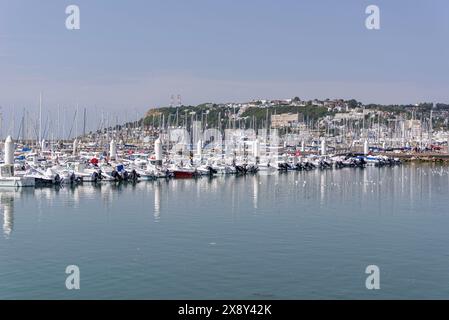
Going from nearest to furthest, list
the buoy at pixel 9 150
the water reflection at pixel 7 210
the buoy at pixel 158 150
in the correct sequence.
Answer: the water reflection at pixel 7 210 < the buoy at pixel 9 150 < the buoy at pixel 158 150

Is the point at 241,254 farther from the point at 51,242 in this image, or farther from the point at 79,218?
the point at 79,218

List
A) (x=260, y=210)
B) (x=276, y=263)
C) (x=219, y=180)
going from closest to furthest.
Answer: (x=276, y=263)
(x=260, y=210)
(x=219, y=180)

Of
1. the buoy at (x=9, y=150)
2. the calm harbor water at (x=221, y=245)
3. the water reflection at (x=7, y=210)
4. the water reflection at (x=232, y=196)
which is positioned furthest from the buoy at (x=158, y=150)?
the water reflection at (x=7, y=210)

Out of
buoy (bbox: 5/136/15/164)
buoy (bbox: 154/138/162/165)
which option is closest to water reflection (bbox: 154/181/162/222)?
buoy (bbox: 154/138/162/165)

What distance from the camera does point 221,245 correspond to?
26719 mm

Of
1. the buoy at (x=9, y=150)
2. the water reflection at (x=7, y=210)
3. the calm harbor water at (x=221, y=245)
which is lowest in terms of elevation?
the calm harbor water at (x=221, y=245)

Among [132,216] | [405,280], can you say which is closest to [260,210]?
[132,216]

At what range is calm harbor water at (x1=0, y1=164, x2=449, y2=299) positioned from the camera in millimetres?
19938

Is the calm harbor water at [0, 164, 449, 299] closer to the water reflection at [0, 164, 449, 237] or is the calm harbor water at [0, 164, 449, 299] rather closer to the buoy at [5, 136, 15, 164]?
the water reflection at [0, 164, 449, 237]

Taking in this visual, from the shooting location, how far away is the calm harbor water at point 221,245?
19938 mm

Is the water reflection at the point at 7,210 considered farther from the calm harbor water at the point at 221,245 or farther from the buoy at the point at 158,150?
the buoy at the point at 158,150
